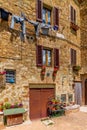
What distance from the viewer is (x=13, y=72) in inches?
478

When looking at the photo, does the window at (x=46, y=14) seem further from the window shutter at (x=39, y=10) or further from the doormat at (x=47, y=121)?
the doormat at (x=47, y=121)

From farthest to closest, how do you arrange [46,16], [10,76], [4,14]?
[46,16], [10,76], [4,14]

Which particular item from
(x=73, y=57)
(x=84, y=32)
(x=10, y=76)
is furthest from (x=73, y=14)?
(x=10, y=76)

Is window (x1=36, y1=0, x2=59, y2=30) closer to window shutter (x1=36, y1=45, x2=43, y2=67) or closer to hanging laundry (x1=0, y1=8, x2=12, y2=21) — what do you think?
window shutter (x1=36, y1=45, x2=43, y2=67)

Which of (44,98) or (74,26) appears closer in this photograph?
(44,98)

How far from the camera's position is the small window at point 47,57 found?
14.2 meters

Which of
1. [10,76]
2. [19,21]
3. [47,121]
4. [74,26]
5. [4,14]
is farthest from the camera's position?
[74,26]

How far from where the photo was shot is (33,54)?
43.8 feet

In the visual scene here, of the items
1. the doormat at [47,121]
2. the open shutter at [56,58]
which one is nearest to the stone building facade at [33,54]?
the open shutter at [56,58]

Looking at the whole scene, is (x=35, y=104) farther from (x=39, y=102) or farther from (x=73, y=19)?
(x=73, y=19)

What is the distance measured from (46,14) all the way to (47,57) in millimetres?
2979

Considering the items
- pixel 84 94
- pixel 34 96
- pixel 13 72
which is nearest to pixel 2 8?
pixel 13 72

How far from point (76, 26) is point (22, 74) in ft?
24.8

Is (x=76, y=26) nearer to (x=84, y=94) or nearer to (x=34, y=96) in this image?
(x=84, y=94)
